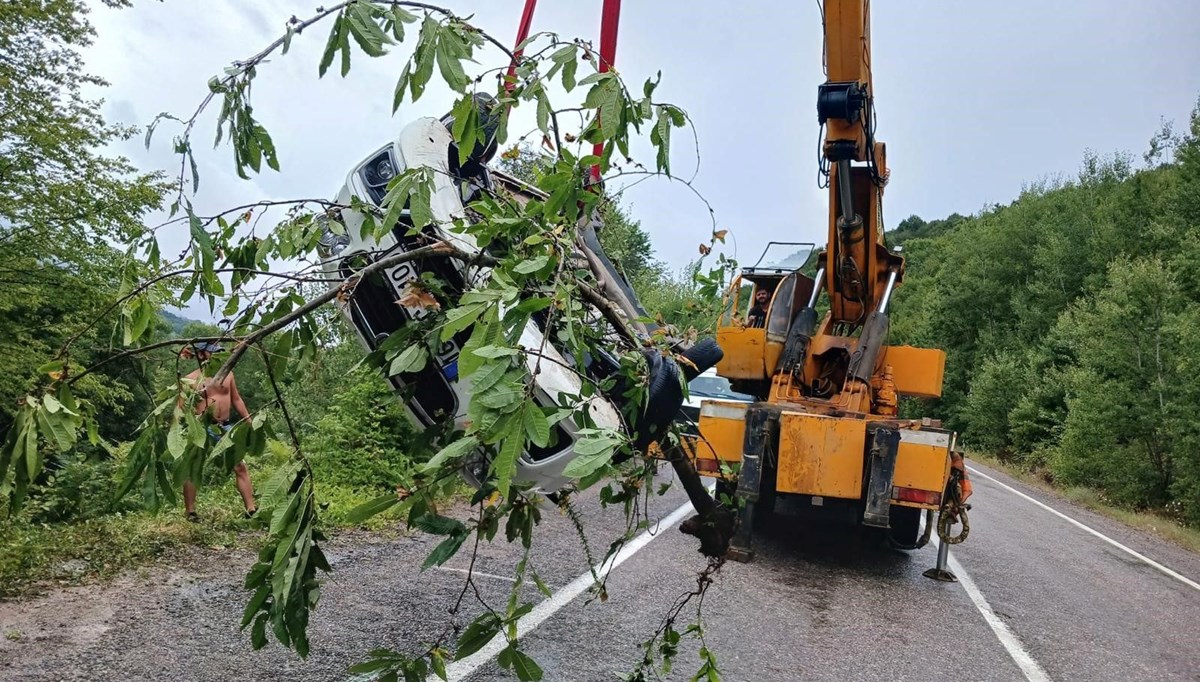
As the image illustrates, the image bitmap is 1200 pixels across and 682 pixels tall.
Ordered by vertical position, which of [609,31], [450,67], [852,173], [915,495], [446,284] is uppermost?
[852,173]

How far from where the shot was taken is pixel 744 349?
9.20 m

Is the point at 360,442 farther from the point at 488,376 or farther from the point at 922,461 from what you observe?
the point at 488,376

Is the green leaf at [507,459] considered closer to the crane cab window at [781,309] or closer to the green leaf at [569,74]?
the green leaf at [569,74]

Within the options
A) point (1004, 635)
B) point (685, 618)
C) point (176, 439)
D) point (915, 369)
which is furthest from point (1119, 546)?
point (176, 439)

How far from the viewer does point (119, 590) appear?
4.72m

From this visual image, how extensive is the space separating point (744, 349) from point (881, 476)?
2.38 meters

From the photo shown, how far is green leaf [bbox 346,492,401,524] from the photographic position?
217cm

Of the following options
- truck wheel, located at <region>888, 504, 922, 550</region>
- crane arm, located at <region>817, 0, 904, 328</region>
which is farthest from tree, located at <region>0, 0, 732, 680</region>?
truck wheel, located at <region>888, 504, 922, 550</region>

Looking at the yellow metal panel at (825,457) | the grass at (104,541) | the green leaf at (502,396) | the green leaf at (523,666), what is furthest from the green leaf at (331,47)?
the yellow metal panel at (825,457)

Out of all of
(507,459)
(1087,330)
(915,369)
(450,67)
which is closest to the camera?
(507,459)

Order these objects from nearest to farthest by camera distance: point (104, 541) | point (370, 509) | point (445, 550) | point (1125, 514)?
1. point (370, 509)
2. point (445, 550)
3. point (104, 541)
4. point (1125, 514)

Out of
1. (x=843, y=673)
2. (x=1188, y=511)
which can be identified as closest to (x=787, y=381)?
(x=843, y=673)

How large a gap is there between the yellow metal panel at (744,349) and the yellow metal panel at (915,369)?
1243mm

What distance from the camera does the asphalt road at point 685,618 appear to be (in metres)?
4.00
